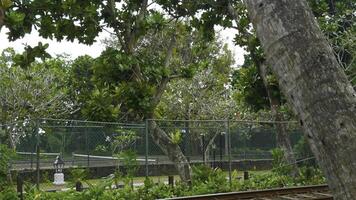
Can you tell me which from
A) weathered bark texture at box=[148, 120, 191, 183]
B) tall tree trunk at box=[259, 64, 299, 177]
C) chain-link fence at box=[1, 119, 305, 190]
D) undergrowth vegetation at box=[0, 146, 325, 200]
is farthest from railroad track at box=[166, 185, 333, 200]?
weathered bark texture at box=[148, 120, 191, 183]

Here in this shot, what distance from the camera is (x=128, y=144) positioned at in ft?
45.6

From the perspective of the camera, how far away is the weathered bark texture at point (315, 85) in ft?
6.28

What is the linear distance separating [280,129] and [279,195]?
4.23 meters

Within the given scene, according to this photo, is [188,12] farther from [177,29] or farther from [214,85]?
[214,85]

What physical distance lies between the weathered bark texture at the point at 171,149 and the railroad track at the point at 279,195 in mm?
2906

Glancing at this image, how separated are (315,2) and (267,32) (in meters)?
12.9

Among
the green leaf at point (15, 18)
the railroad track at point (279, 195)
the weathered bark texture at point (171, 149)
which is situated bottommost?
the railroad track at point (279, 195)

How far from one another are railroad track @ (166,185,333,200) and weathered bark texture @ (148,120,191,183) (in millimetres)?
2906

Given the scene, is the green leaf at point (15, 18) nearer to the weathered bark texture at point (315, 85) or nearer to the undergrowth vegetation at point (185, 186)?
the undergrowth vegetation at point (185, 186)

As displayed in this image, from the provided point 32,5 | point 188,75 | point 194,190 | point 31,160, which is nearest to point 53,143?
point 31,160

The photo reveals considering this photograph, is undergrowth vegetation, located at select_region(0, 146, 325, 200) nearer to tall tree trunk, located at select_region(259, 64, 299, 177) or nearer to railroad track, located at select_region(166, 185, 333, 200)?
tall tree trunk, located at select_region(259, 64, 299, 177)

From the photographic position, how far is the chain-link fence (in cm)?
1370

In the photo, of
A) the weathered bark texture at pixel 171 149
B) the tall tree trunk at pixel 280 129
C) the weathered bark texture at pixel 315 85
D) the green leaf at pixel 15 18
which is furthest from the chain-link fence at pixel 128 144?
the weathered bark texture at pixel 315 85

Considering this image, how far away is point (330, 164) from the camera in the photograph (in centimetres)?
193
